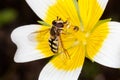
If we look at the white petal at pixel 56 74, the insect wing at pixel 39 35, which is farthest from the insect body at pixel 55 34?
the white petal at pixel 56 74

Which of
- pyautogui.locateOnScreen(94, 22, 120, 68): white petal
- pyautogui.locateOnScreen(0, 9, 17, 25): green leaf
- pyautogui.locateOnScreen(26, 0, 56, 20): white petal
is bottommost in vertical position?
pyautogui.locateOnScreen(0, 9, 17, 25): green leaf

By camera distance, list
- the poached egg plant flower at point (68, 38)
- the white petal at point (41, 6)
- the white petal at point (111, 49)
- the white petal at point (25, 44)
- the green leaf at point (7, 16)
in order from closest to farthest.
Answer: the white petal at point (111, 49) → the poached egg plant flower at point (68, 38) → the white petal at point (25, 44) → the white petal at point (41, 6) → the green leaf at point (7, 16)

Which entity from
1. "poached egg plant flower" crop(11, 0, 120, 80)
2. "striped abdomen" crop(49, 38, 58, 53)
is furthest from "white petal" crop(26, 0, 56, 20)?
"striped abdomen" crop(49, 38, 58, 53)

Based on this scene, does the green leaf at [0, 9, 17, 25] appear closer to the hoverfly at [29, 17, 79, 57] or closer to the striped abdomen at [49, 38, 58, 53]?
the hoverfly at [29, 17, 79, 57]

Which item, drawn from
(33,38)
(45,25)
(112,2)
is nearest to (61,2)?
→ (45,25)

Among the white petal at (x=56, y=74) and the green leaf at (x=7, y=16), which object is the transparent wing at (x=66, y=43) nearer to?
the white petal at (x=56, y=74)

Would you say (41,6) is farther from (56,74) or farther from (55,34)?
(56,74)
